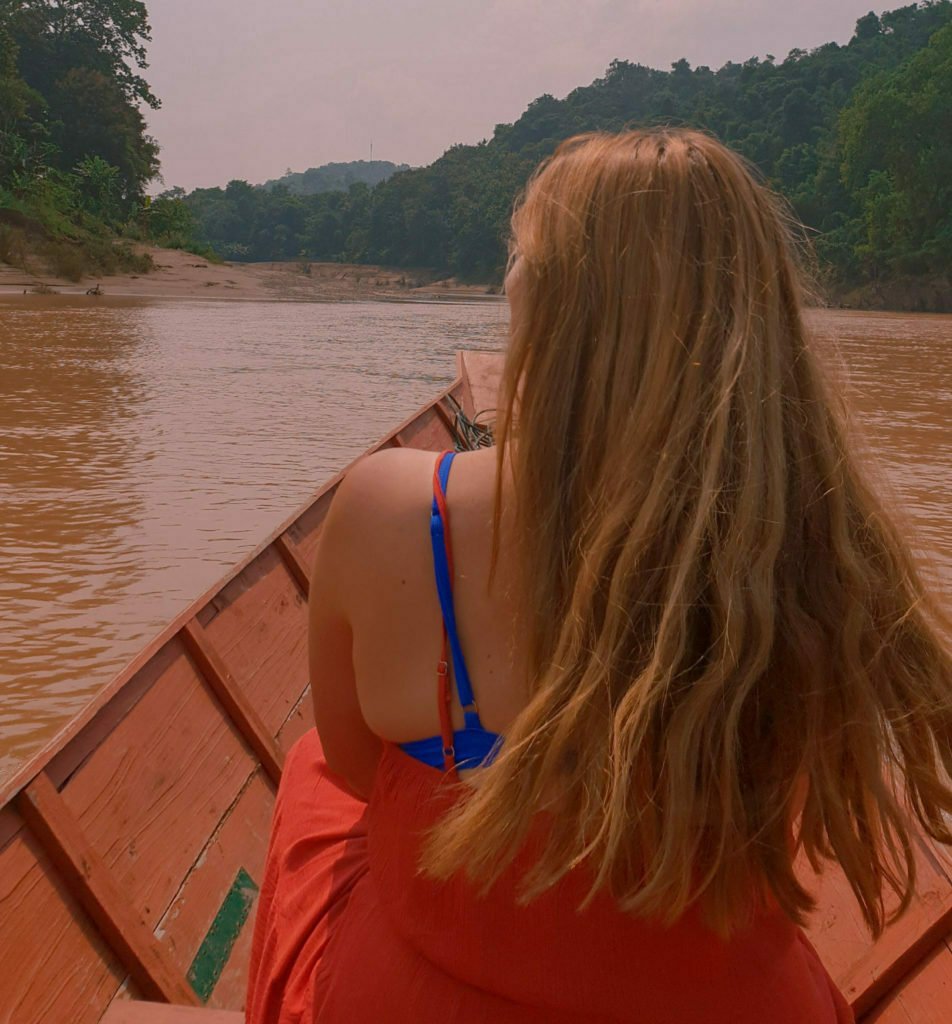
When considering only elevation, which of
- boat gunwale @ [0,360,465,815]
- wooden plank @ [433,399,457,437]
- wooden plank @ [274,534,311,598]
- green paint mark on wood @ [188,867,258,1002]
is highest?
boat gunwale @ [0,360,465,815]

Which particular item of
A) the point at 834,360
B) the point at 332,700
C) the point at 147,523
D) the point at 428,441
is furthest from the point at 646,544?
the point at 147,523

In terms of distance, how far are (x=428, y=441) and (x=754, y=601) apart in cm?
454

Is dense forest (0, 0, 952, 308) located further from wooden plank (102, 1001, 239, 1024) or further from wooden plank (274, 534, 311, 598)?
wooden plank (102, 1001, 239, 1024)

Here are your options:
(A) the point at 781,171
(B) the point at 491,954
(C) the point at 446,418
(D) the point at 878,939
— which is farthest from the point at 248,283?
(B) the point at 491,954

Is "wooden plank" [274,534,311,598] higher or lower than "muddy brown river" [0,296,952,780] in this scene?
higher

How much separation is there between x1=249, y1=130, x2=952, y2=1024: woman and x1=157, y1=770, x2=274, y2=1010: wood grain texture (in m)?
0.75

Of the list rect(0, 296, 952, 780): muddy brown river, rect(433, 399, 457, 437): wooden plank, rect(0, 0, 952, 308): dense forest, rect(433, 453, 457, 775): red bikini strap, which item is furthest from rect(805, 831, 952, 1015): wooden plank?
rect(0, 0, 952, 308): dense forest

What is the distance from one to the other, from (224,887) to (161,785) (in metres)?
0.23

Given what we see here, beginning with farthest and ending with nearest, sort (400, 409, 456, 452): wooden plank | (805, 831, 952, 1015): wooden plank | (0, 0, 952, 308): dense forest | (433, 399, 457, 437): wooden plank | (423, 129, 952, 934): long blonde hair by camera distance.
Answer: (0, 0, 952, 308): dense forest → (433, 399, 457, 437): wooden plank → (400, 409, 456, 452): wooden plank → (805, 831, 952, 1015): wooden plank → (423, 129, 952, 934): long blonde hair

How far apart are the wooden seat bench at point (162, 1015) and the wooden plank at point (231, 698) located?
32.8 inches

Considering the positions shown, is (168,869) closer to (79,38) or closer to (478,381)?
(478,381)

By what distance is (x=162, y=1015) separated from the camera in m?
1.47

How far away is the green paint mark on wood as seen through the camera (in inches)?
70.4

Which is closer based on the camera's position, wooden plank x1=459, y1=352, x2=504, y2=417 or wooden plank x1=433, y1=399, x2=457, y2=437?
wooden plank x1=433, y1=399, x2=457, y2=437
